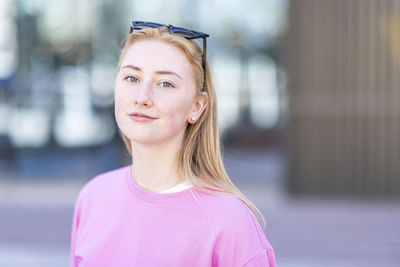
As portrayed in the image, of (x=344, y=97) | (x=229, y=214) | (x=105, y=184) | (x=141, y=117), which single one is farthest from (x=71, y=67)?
(x=229, y=214)

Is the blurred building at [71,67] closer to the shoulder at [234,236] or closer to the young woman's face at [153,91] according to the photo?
the young woman's face at [153,91]

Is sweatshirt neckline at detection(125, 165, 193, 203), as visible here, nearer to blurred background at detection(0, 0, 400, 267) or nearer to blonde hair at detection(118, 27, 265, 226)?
blonde hair at detection(118, 27, 265, 226)

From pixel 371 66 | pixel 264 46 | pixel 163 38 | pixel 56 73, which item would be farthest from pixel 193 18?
pixel 163 38

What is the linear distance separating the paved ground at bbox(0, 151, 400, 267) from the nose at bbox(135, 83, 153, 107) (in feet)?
9.29

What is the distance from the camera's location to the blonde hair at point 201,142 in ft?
5.27

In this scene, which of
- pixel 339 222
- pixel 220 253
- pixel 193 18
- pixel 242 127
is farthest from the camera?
pixel 242 127

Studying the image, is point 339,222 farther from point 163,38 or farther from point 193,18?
point 163,38

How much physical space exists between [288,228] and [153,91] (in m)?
4.87

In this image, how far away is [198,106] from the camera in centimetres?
167

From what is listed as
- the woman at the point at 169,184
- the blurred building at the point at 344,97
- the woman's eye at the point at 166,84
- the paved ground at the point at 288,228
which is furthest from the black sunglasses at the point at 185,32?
the blurred building at the point at 344,97

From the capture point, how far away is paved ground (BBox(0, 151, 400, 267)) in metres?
5.12

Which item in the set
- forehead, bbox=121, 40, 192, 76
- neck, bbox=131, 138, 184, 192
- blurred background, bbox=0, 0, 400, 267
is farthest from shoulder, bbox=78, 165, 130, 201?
blurred background, bbox=0, 0, 400, 267

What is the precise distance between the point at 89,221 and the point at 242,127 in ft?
28.9

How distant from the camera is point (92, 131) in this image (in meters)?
9.04
